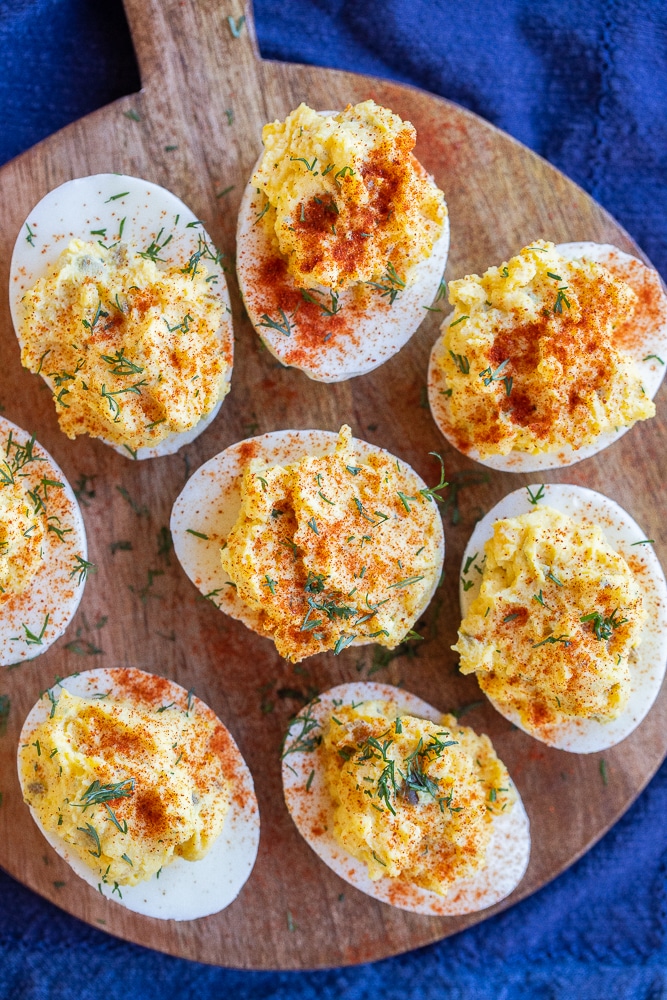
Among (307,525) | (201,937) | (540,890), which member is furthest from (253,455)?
(540,890)

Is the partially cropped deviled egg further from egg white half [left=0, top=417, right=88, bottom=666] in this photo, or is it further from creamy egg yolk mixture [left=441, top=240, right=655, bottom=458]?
egg white half [left=0, top=417, right=88, bottom=666]

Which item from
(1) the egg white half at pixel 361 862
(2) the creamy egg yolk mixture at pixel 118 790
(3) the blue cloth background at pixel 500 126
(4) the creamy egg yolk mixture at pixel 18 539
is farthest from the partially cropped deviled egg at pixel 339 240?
(2) the creamy egg yolk mixture at pixel 118 790

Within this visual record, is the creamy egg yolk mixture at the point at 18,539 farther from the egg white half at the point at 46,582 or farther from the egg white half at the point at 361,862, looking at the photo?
the egg white half at the point at 361,862

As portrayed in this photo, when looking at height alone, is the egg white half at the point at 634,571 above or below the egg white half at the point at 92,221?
below

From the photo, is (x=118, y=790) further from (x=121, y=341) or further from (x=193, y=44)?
(x=193, y=44)

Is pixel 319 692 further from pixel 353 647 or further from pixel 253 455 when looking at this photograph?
pixel 253 455

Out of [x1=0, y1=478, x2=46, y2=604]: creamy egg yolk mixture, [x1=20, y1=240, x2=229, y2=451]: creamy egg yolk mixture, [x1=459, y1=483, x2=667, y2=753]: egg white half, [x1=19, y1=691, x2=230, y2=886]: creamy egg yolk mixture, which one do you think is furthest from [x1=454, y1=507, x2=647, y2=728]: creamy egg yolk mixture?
[x1=0, y1=478, x2=46, y2=604]: creamy egg yolk mixture
